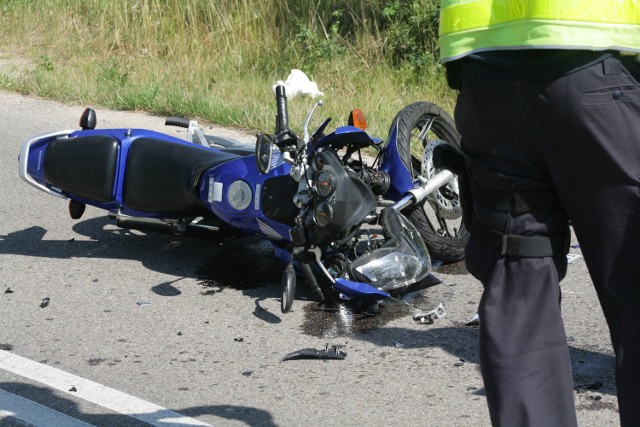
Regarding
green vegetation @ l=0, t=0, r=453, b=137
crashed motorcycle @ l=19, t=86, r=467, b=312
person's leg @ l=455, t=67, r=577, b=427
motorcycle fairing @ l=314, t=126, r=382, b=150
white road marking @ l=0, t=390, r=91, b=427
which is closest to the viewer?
person's leg @ l=455, t=67, r=577, b=427

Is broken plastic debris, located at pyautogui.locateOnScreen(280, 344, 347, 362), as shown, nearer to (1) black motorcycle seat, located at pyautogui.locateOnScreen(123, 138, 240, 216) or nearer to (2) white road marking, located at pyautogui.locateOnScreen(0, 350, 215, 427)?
(2) white road marking, located at pyautogui.locateOnScreen(0, 350, 215, 427)

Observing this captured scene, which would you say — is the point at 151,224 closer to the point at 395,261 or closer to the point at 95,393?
the point at 395,261

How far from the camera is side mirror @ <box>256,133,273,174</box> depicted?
14.8 ft

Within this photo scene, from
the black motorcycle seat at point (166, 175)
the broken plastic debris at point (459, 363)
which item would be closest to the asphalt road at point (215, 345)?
the broken plastic debris at point (459, 363)

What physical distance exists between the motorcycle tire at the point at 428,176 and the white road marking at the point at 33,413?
Answer: 6.64 feet

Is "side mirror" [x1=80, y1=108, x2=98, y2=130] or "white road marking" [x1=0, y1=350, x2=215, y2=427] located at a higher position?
"side mirror" [x1=80, y1=108, x2=98, y2=130]

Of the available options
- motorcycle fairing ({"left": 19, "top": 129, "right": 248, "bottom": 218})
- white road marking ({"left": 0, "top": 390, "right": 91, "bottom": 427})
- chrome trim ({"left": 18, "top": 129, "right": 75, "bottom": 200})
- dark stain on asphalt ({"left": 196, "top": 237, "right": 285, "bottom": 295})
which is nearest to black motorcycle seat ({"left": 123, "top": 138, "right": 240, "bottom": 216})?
motorcycle fairing ({"left": 19, "top": 129, "right": 248, "bottom": 218})

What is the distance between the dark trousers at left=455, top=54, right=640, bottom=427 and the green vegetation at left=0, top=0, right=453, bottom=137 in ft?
17.4

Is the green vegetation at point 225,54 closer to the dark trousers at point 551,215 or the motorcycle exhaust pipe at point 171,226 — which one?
the motorcycle exhaust pipe at point 171,226

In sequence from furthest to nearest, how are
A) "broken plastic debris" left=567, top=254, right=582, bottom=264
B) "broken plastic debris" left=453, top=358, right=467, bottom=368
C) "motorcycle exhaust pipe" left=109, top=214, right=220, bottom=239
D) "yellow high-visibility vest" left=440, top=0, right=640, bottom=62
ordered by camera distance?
"broken plastic debris" left=567, top=254, right=582, bottom=264
"motorcycle exhaust pipe" left=109, top=214, right=220, bottom=239
"broken plastic debris" left=453, top=358, right=467, bottom=368
"yellow high-visibility vest" left=440, top=0, right=640, bottom=62

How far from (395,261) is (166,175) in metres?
1.21

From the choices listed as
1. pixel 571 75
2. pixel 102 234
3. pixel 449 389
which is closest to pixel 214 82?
pixel 102 234

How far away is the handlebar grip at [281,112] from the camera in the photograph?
4.72 m

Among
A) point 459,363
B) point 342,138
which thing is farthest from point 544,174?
point 342,138
